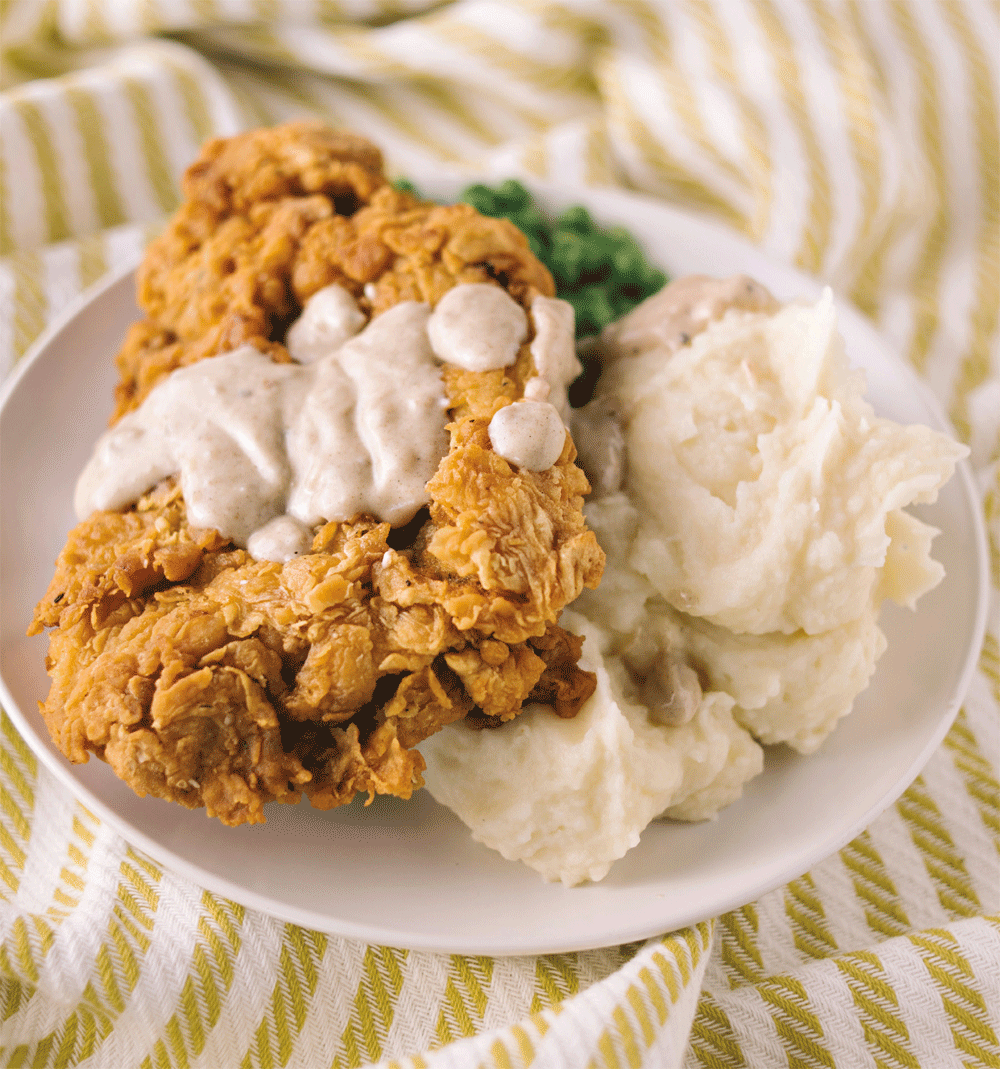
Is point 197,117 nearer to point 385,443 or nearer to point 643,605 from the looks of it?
point 385,443

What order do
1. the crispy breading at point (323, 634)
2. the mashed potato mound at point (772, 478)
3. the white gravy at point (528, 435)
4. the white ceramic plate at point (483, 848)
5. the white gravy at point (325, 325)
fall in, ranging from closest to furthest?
1. the crispy breading at point (323, 634)
2. the white ceramic plate at point (483, 848)
3. the white gravy at point (528, 435)
4. the mashed potato mound at point (772, 478)
5. the white gravy at point (325, 325)

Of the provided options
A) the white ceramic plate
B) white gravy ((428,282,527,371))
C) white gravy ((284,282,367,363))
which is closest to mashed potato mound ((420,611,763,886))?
the white ceramic plate

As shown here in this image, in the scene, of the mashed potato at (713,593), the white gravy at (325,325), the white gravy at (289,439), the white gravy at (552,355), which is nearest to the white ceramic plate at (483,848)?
the mashed potato at (713,593)

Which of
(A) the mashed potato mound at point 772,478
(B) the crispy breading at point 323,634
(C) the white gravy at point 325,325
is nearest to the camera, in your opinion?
(B) the crispy breading at point 323,634

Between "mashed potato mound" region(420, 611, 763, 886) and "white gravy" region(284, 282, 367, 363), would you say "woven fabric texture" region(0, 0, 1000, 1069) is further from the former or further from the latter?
"white gravy" region(284, 282, 367, 363)

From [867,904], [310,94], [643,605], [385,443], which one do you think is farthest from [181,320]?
[867,904]

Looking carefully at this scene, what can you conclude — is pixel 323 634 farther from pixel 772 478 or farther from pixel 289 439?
pixel 772 478

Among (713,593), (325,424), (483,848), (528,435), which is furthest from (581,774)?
(325,424)

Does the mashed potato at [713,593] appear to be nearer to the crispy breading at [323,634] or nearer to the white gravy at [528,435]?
the crispy breading at [323,634]
